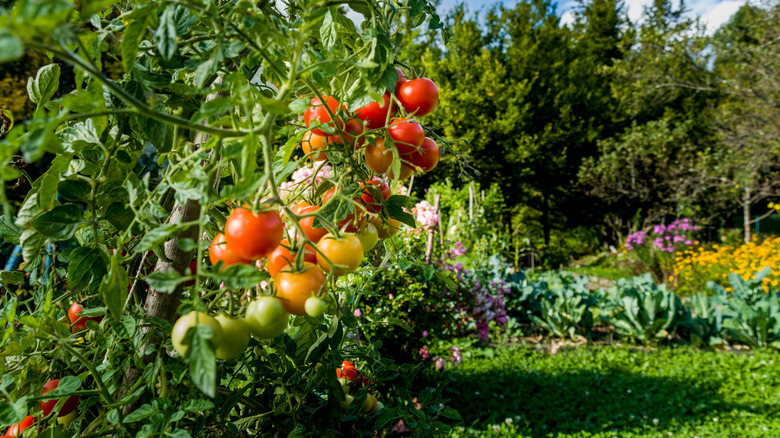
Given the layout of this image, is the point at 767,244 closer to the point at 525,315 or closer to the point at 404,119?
the point at 525,315

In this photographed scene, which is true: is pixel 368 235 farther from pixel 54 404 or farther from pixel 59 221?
pixel 54 404

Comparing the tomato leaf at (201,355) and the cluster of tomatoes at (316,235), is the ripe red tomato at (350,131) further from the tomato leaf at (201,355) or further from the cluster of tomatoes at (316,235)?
the tomato leaf at (201,355)

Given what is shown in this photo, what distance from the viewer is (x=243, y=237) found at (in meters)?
0.40

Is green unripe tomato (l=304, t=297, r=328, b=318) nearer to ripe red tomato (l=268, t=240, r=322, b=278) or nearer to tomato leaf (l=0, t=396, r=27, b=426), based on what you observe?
ripe red tomato (l=268, t=240, r=322, b=278)

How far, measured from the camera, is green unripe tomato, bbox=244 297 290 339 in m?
0.40

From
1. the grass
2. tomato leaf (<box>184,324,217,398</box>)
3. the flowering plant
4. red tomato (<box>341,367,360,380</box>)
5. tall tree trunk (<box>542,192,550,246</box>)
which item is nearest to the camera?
tomato leaf (<box>184,324,217,398</box>)

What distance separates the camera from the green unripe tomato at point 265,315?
0.40 m

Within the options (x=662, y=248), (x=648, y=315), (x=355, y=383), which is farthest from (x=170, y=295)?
(x=662, y=248)

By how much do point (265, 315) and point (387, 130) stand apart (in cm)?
26

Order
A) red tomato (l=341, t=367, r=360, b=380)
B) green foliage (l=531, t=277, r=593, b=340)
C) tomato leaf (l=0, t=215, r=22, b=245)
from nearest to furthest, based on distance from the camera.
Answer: tomato leaf (l=0, t=215, r=22, b=245), red tomato (l=341, t=367, r=360, b=380), green foliage (l=531, t=277, r=593, b=340)

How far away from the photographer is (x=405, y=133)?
1.82 ft

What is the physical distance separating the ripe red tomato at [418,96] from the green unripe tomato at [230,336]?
1.10 feet

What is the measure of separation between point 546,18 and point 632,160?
5136mm

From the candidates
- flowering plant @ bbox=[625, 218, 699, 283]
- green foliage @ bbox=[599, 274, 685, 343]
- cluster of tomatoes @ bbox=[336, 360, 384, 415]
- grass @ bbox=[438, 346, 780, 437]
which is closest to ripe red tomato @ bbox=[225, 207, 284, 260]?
cluster of tomatoes @ bbox=[336, 360, 384, 415]
